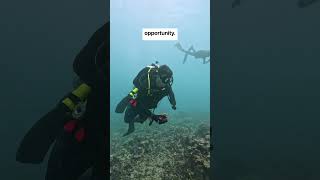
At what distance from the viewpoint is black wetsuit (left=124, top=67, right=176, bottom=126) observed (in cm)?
298

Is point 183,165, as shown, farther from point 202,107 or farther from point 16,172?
point 16,172

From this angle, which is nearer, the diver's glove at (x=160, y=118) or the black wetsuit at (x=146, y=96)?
the diver's glove at (x=160, y=118)

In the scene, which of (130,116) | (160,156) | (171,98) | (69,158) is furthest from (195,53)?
(69,158)

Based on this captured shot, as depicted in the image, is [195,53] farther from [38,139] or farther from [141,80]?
[38,139]

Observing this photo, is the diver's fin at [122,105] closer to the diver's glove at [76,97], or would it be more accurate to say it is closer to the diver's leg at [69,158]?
the diver's glove at [76,97]

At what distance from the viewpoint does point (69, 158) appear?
2635mm

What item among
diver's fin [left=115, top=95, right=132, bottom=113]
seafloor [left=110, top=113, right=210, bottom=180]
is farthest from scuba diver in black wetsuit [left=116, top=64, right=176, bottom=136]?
seafloor [left=110, top=113, right=210, bottom=180]

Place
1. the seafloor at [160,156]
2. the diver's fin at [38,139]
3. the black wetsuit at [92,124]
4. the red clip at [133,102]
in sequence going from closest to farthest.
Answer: the black wetsuit at [92,124] < the diver's fin at [38,139] < the red clip at [133,102] < the seafloor at [160,156]

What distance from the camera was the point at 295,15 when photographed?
1064 inches

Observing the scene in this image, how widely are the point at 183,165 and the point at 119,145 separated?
2.58ft

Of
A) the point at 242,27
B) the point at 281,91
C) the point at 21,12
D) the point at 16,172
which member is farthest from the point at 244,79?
the point at 16,172

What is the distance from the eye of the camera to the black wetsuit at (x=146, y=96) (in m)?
2.98

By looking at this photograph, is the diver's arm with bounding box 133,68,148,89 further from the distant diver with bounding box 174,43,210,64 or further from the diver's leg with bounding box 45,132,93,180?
the diver's leg with bounding box 45,132,93,180

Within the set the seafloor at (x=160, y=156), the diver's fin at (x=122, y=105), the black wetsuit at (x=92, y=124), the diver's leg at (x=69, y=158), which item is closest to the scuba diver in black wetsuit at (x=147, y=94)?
the diver's fin at (x=122, y=105)
